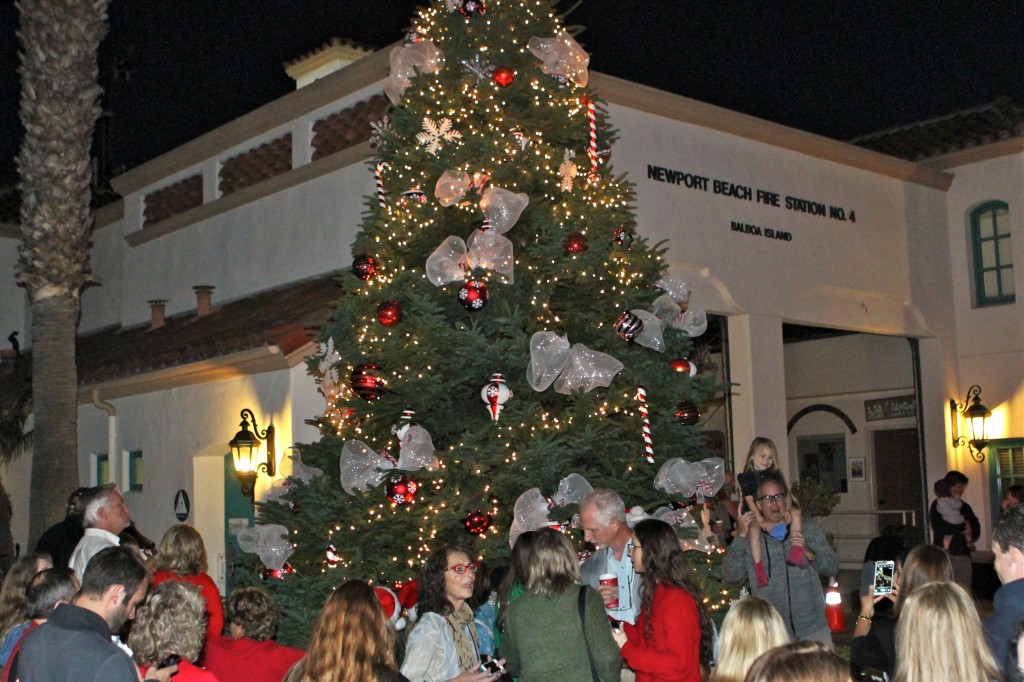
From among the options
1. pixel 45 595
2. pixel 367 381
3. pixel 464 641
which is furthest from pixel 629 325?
pixel 45 595

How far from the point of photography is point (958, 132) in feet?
61.5

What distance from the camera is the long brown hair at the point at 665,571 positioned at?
5793mm

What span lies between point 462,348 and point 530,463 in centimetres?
100

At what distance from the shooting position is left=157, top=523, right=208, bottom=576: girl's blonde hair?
7.20 meters

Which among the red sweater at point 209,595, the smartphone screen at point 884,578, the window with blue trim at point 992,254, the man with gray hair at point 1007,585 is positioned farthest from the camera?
the window with blue trim at point 992,254

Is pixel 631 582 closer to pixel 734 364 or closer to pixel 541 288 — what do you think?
pixel 541 288

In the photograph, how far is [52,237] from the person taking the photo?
13070 millimetres

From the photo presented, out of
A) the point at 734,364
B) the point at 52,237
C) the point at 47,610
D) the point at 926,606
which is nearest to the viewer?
the point at 926,606

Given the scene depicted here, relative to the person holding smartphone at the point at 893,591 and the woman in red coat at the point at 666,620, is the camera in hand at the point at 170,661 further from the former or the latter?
the person holding smartphone at the point at 893,591

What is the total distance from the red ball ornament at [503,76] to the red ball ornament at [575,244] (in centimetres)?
138

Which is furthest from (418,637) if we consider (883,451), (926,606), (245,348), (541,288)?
(883,451)

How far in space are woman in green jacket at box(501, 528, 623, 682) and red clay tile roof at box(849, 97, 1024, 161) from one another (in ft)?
49.8

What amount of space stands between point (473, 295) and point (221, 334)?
718 cm

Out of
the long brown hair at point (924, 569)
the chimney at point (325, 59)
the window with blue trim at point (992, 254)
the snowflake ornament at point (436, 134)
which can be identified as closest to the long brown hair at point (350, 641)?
the long brown hair at point (924, 569)
